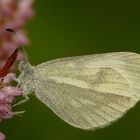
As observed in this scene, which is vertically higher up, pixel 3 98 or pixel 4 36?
pixel 4 36

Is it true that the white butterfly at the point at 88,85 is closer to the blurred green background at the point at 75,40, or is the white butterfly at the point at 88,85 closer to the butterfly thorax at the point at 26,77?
the butterfly thorax at the point at 26,77

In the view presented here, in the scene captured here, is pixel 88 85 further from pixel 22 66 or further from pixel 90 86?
pixel 22 66

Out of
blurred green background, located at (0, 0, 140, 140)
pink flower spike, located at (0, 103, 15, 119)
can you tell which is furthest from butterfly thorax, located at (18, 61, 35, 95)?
blurred green background, located at (0, 0, 140, 140)

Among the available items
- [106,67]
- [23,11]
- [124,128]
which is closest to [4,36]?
[23,11]

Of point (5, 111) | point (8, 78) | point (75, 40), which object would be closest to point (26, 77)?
point (8, 78)

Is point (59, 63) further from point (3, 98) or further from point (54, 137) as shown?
point (54, 137)

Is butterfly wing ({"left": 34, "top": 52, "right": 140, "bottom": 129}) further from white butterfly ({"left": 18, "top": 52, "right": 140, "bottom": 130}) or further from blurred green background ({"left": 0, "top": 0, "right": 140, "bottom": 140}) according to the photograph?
blurred green background ({"left": 0, "top": 0, "right": 140, "bottom": 140})
